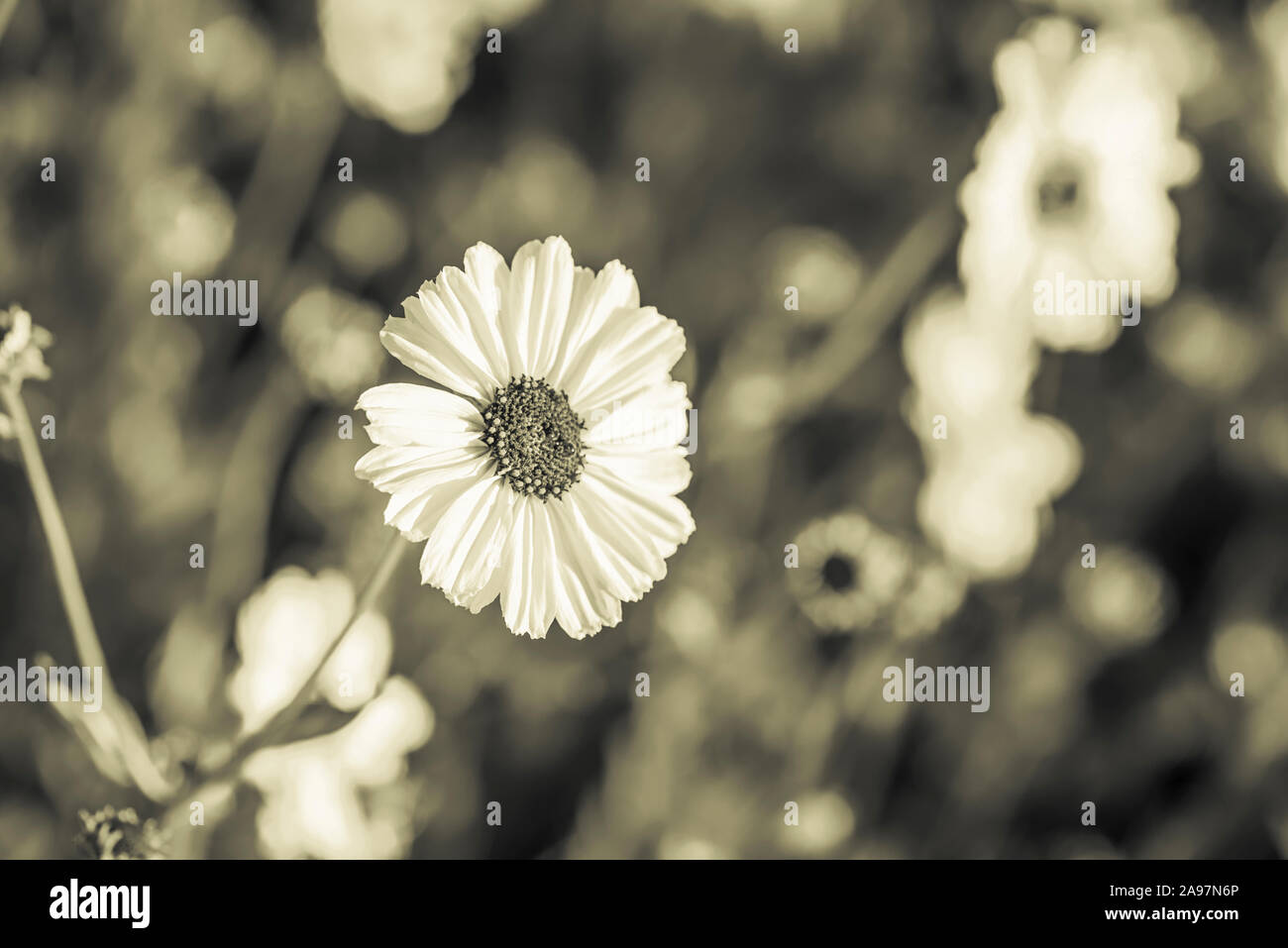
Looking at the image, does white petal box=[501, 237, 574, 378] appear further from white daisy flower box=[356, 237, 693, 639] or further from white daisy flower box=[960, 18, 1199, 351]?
white daisy flower box=[960, 18, 1199, 351]

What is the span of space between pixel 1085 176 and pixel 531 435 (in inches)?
25.5

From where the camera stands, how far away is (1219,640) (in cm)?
99

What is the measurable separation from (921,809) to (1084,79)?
0.77 m

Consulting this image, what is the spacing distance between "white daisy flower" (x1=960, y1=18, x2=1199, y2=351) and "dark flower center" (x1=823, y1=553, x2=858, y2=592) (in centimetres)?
30

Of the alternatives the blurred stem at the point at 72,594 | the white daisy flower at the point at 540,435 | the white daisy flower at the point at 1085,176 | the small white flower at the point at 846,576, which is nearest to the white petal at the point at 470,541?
the white daisy flower at the point at 540,435

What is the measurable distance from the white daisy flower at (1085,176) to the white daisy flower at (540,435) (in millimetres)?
443

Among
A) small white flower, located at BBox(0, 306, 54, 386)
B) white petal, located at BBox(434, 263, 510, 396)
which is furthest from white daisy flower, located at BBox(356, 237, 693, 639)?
small white flower, located at BBox(0, 306, 54, 386)

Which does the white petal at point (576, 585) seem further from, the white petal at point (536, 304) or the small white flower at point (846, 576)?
the small white flower at point (846, 576)

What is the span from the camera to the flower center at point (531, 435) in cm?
53

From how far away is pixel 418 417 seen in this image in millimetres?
506

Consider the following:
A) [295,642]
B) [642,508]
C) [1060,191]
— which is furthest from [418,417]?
[1060,191]

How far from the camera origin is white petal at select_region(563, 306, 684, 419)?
53cm
